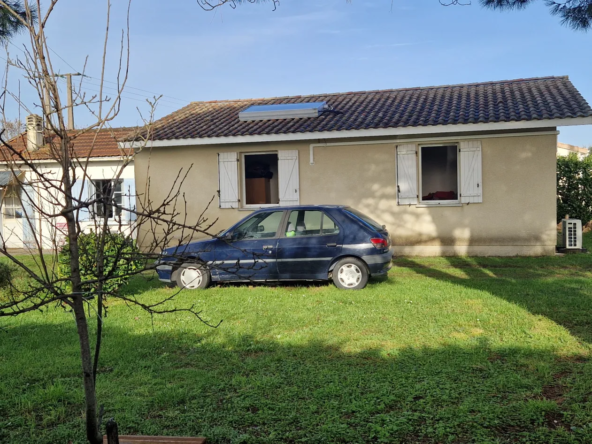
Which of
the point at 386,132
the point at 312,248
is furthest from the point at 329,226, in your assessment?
the point at 386,132

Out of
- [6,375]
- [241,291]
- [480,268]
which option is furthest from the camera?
[480,268]

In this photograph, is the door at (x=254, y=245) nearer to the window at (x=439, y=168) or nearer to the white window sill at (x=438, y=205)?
the white window sill at (x=438, y=205)

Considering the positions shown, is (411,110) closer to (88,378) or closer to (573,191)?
(573,191)

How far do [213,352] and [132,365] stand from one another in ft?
2.79

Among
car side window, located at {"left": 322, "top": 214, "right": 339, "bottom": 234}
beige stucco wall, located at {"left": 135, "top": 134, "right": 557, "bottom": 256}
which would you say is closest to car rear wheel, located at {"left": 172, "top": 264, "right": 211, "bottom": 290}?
car side window, located at {"left": 322, "top": 214, "right": 339, "bottom": 234}

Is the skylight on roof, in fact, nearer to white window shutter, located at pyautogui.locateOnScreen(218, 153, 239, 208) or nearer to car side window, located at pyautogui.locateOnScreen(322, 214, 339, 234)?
white window shutter, located at pyautogui.locateOnScreen(218, 153, 239, 208)

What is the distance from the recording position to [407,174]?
44.2ft

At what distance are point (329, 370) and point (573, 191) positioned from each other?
1392cm

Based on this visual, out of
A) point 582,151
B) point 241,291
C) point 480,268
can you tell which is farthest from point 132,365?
point 582,151

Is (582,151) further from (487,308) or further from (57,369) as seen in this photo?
(57,369)

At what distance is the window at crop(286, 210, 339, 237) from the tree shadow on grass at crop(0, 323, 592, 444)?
11.0 feet

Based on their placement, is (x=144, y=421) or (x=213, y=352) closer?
(x=144, y=421)

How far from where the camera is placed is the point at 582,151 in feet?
86.6

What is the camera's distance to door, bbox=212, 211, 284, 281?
30.5ft
